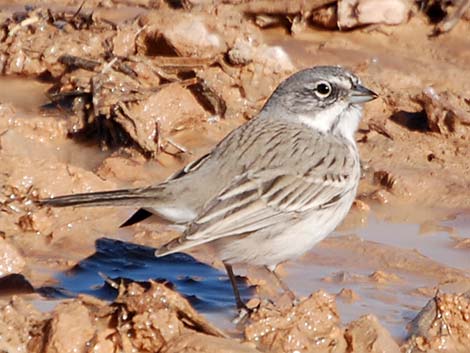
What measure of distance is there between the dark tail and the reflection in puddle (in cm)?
63

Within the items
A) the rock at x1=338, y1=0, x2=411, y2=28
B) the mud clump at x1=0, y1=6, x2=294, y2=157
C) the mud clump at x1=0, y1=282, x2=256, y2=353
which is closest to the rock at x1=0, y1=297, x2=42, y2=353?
the mud clump at x1=0, y1=282, x2=256, y2=353

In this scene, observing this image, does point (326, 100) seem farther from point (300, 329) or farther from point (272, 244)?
point (300, 329)

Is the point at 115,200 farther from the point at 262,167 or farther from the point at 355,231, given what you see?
the point at 355,231

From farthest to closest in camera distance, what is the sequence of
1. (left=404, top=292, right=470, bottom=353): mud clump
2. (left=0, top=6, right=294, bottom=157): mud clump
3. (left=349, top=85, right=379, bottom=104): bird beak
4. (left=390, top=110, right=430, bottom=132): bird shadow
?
(left=390, top=110, right=430, bottom=132): bird shadow, (left=0, top=6, right=294, bottom=157): mud clump, (left=349, top=85, right=379, bottom=104): bird beak, (left=404, top=292, right=470, bottom=353): mud clump

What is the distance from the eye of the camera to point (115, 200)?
6.81m

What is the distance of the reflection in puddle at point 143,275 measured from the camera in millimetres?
7348

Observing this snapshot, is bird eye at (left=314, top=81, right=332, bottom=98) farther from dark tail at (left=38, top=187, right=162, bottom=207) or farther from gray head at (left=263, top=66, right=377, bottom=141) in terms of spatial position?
dark tail at (left=38, top=187, right=162, bottom=207)

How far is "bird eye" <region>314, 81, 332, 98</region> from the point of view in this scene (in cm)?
789

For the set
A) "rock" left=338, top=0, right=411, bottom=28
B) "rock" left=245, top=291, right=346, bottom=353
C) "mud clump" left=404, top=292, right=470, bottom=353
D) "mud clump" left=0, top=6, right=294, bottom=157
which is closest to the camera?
"rock" left=245, top=291, right=346, bottom=353

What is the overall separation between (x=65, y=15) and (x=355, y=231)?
3.90 meters

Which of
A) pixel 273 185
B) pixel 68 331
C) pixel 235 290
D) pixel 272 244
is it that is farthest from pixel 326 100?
pixel 68 331

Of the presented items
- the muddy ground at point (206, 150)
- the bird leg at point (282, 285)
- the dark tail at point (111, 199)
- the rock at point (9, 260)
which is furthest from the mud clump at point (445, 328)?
the rock at point (9, 260)

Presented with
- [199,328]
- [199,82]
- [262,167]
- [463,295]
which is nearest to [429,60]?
[199,82]

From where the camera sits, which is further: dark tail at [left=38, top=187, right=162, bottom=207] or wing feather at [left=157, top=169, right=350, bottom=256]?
wing feather at [left=157, top=169, right=350, bottom=256]
